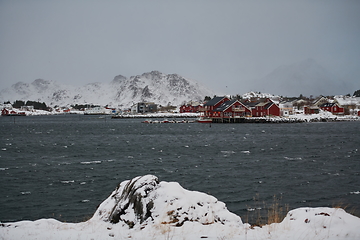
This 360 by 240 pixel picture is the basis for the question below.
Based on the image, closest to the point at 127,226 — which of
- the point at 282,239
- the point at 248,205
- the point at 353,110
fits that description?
the point at 282,239

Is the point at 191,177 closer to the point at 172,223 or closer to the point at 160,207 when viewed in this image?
the point at 160,207

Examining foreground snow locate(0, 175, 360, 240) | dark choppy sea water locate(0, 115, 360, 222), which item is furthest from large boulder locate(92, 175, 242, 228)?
dark choppy sea water locate(0, 115, 360, 222)

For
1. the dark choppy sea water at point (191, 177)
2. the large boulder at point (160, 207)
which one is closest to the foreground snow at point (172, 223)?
the large boulder at point (160, 207)

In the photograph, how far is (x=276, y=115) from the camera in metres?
105

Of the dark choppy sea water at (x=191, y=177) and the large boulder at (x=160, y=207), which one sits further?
the dark choppy sea water at (x=191, y=177)

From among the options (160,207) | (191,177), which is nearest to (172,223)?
(160,207)

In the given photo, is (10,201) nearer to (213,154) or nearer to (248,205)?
(248,205)

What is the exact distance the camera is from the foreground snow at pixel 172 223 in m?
8.20

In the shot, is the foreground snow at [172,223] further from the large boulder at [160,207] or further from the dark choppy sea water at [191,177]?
the dark choppy sea water at [191,177]

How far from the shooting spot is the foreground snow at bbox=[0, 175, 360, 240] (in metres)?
8.20

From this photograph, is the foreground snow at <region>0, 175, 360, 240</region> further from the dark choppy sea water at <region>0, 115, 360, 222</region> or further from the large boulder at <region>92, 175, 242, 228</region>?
the dark choppy sea water at <region>0, 115, 360, 222</region>

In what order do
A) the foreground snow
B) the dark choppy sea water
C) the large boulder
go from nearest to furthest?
the foreground snow, the large boulder, the dark choppy sea water

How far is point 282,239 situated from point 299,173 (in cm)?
1614

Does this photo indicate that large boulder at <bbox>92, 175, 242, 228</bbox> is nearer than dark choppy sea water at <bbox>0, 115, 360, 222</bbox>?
Yes
